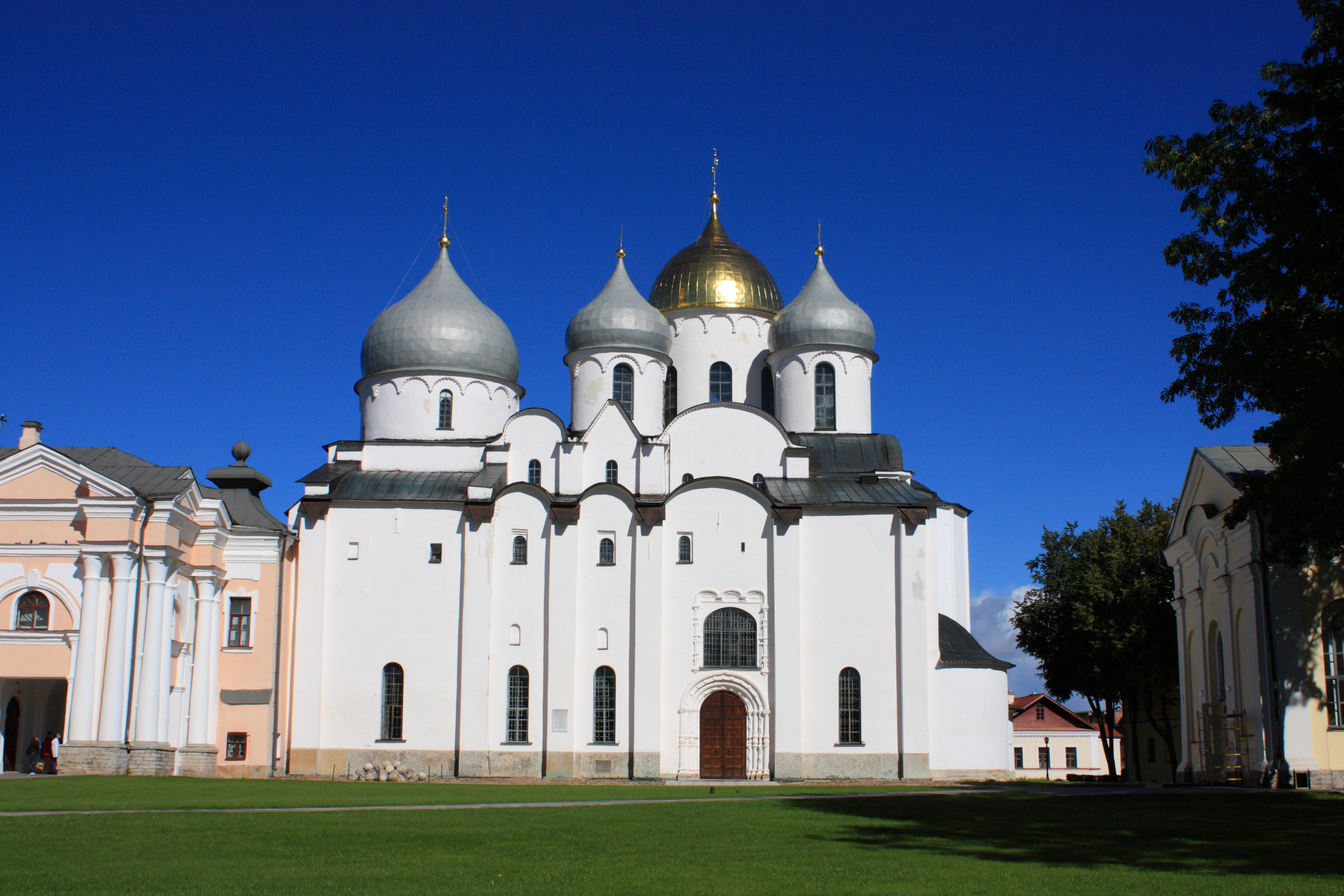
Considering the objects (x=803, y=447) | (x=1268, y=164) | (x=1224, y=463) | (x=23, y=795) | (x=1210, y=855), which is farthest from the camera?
(x=803, y=447)

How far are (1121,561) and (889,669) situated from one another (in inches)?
433

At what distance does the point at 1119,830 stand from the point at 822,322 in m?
25.5

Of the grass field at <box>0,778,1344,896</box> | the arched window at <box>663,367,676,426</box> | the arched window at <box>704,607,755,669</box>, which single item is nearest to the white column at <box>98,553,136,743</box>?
the grass field at <box>0,778,1344,896</box>

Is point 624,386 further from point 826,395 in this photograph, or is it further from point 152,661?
point 152,661

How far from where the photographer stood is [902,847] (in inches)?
560

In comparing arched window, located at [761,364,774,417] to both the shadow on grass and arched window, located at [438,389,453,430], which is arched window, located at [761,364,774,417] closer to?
arched window, located at [438,389,453,430]

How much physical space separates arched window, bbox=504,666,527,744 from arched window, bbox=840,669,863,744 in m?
8.48

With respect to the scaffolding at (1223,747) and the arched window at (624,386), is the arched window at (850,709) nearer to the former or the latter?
the scaffolding at (1223,747)

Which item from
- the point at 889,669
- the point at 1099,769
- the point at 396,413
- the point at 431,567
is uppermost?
the point at 396,413

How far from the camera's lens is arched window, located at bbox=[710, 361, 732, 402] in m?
42.0

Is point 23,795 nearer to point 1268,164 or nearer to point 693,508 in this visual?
point 693,508

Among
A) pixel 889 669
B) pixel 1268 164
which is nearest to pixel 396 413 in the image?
pixel 889 669

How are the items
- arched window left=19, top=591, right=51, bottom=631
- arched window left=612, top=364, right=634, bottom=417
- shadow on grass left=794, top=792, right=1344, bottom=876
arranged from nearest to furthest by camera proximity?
shadow on grass left=794, top=792, right=1344, bottom=876 < arched window left=19, top=591, right=51, bottom=631 < arched window left=612, top=364, right=634, bottom=417

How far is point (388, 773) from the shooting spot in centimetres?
3428
